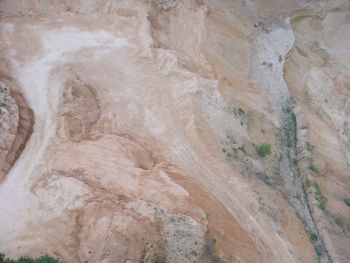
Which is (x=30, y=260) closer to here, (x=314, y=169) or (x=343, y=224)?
(x=343, y=224)

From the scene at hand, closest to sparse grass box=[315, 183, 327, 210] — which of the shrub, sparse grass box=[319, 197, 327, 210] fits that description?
sparse grass box=[319, 197, 327, 210]

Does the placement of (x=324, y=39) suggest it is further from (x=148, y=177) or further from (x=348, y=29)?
(x=148, y=177)

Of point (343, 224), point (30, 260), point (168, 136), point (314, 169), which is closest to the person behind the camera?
point (30, 260)

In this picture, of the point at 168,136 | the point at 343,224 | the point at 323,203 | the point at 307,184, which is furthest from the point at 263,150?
the point at 343,224

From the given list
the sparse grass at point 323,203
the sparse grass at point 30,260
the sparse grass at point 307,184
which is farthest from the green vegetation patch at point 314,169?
the sparse grass at point 30,260

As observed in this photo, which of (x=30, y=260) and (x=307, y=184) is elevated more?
(x=307, y=184)

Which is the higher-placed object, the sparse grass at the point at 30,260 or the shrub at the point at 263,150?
the shrub at the point at 263,150

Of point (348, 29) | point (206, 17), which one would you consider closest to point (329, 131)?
point (206, 17)

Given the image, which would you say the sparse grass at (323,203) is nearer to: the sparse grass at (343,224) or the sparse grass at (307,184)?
the sparse grass at (343,224)

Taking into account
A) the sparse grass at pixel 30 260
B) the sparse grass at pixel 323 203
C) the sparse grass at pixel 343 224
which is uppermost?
the sparse grass at pixel 323 203
